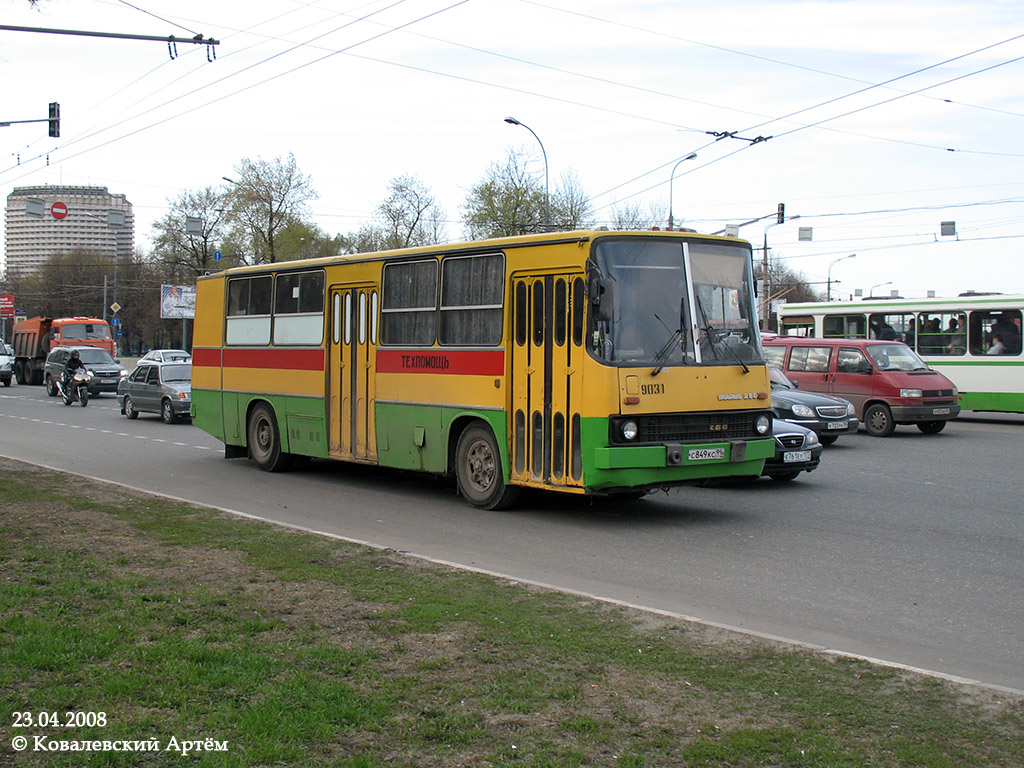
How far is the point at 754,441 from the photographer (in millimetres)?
11125

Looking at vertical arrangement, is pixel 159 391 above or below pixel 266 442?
above

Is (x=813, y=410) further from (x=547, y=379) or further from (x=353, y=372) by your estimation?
(x=547, y=379)

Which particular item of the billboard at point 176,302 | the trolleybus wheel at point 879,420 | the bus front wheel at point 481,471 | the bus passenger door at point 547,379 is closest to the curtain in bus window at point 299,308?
the bus front wheel at point 481,471

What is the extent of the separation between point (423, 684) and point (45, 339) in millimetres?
50349

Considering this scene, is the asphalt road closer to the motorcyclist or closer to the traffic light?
the traffic light

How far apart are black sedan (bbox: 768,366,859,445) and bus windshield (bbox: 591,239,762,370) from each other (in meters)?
6.37

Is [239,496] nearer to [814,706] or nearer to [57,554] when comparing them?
[57,554]

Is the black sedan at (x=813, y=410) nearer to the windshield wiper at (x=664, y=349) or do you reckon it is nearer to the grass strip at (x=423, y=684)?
the windshield wiper at (x=664, y=349)

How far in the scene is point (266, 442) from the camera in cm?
1593

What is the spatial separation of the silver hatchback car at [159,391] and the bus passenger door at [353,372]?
1344 cm

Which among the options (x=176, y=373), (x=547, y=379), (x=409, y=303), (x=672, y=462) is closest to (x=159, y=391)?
(x=176, y=373)

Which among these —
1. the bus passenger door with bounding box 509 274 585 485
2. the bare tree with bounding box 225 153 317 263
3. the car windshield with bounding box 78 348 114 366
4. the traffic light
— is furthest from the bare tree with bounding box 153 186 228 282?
the bus passenger door with bounding box 509 274 585 485

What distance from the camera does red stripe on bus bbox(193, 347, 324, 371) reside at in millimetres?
14695

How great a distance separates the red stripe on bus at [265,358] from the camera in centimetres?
1470
